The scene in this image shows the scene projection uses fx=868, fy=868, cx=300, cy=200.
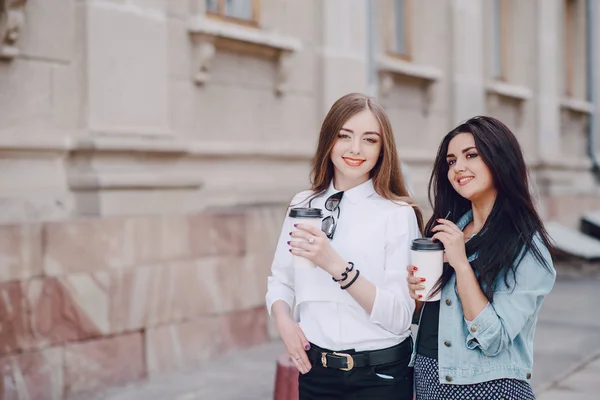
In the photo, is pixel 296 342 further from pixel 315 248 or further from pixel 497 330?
pixel 497 330

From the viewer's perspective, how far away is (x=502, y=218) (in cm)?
268

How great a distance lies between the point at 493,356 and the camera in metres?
2.60

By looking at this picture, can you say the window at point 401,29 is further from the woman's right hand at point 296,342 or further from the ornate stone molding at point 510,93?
the woman's right hand at point 296,342

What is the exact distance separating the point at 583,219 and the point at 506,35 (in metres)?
3.53

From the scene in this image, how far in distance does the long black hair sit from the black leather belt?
30cm

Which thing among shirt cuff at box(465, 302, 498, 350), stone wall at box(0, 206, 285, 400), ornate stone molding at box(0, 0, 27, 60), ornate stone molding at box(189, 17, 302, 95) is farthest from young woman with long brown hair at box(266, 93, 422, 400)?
ornate stone molding at box(189, 17, 302, 95)

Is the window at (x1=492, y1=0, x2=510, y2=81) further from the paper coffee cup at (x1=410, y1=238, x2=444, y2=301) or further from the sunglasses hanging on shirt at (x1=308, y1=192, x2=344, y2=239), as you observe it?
the paper coffee cup at (x1=410, y1=238, x2=444, y2=301)

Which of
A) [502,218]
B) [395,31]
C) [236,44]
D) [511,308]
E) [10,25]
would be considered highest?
[395,31]

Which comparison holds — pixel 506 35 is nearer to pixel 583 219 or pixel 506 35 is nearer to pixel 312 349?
pixel 583 219

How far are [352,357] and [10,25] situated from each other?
3.76 metres

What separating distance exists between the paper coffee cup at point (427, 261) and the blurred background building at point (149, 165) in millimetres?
3378

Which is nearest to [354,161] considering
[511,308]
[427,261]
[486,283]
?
[427,261]

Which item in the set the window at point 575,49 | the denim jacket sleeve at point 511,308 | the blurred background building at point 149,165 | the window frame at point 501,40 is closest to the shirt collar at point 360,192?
the denim jacket sleeve at point 511,308

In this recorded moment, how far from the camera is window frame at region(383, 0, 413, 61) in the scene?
10805 mm
